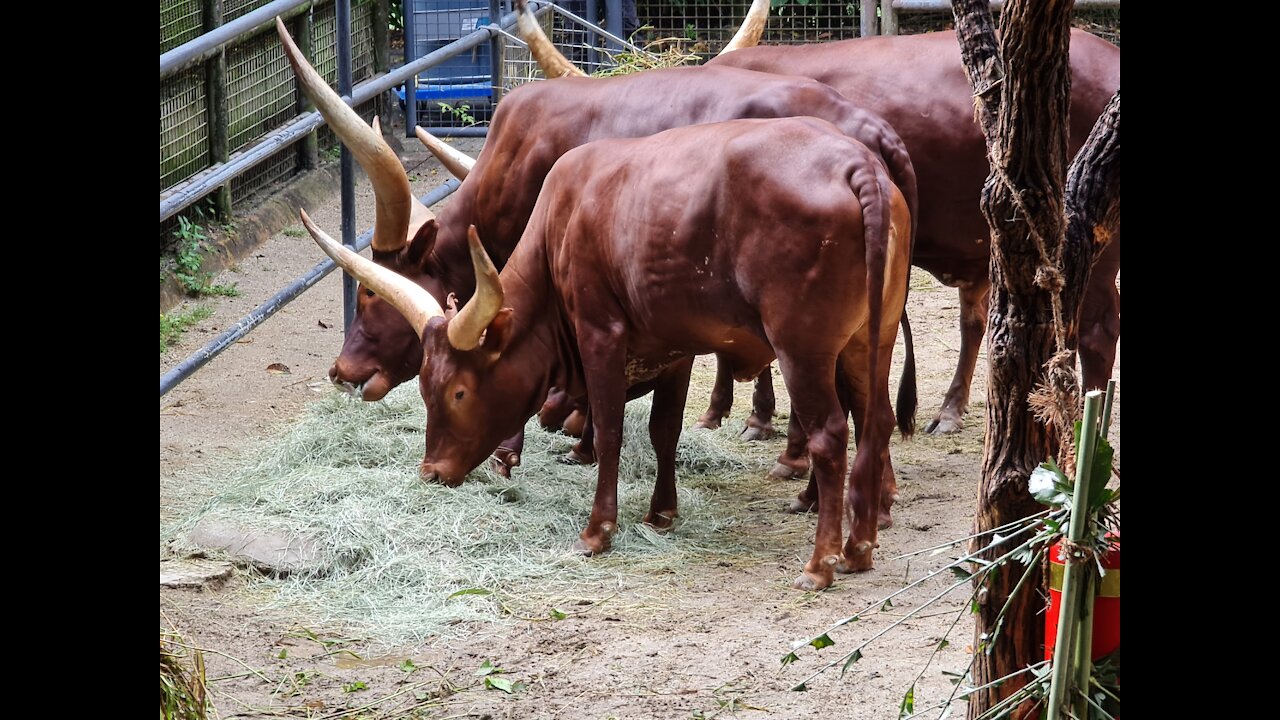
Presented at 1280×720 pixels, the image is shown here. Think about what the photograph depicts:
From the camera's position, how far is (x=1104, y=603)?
101 inches

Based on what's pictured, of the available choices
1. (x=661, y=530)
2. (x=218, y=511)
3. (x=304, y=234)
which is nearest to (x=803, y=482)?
(x=661, y=530)

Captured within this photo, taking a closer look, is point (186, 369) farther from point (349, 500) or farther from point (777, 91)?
point (777, 91)

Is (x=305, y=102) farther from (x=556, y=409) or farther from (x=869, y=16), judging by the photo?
(x=556, y=409)

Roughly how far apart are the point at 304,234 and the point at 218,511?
15.2 feet

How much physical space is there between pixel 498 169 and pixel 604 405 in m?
1.56

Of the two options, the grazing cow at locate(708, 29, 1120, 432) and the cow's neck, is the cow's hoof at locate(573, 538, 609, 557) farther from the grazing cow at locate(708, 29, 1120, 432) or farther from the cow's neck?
the grazing cow at locate(708, 29, 1120, 432)

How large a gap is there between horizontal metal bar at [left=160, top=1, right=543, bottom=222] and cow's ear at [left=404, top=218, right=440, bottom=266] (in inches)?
32.6

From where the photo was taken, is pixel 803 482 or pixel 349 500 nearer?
pixel 349 500

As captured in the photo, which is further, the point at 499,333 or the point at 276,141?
the point at 276,141

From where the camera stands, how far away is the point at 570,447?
654 centimetres

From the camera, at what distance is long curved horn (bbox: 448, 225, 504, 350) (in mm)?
5023

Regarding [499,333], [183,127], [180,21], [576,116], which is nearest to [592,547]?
[499,333]

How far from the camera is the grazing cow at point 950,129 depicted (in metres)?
5.91

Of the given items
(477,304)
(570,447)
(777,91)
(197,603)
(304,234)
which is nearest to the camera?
(197,603)
